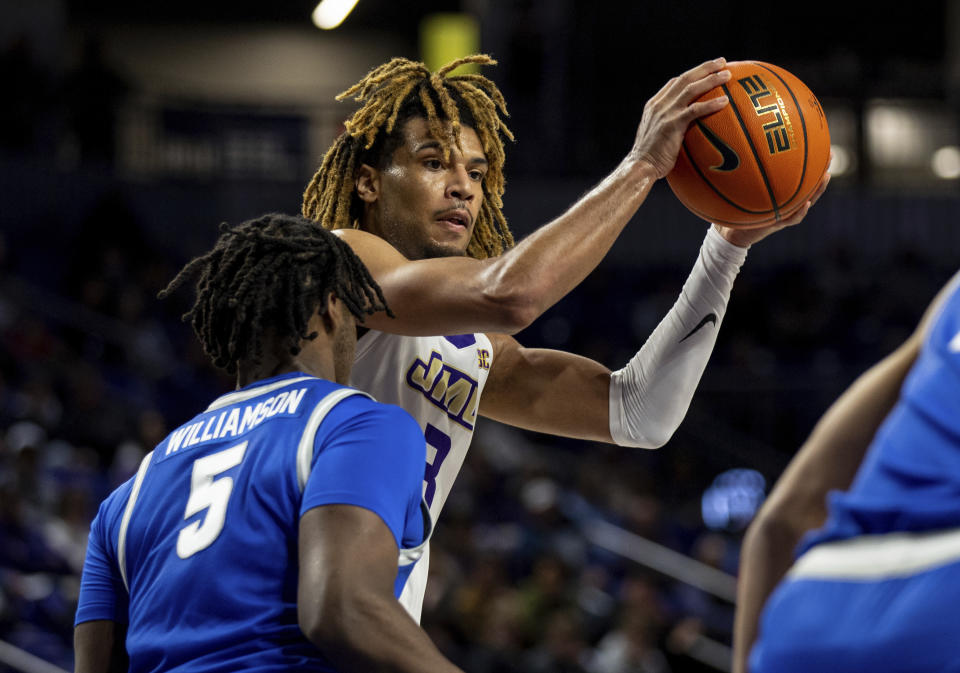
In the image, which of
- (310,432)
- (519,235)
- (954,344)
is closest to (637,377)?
(310,432)

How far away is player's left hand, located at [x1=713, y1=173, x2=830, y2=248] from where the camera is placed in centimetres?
288

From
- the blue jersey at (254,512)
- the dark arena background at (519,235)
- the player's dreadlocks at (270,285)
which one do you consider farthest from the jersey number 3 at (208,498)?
the dark arena background at (519,235)

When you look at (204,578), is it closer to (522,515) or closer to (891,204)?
(522,515)

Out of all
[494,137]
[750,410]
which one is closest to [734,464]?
[750,410]

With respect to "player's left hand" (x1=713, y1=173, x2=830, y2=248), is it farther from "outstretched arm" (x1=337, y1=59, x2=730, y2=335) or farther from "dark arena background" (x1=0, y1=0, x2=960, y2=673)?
"dark arena background" (x1=0, y1=0, x2=960, y2=673)

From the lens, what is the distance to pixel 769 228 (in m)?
2.92

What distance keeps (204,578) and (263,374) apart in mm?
390

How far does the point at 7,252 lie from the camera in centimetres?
1022

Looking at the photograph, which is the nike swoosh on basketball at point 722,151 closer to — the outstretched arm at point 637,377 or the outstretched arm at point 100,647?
the outstretched arm at point 637,377

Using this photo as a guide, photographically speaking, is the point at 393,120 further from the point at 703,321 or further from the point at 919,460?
the point at 919,460

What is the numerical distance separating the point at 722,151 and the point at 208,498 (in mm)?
1449

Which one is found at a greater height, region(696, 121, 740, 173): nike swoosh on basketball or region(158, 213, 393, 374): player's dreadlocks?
region(696, 121, 740, 173): nike swoosh on basketball

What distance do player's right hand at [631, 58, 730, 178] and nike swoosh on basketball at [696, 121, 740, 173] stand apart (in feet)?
0.12

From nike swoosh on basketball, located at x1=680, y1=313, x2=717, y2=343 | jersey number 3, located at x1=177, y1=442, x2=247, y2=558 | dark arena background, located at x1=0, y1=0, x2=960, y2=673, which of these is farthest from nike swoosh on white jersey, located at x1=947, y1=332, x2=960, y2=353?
dark arena background, located at x1=0, y1=0, x2=960, y2=673
